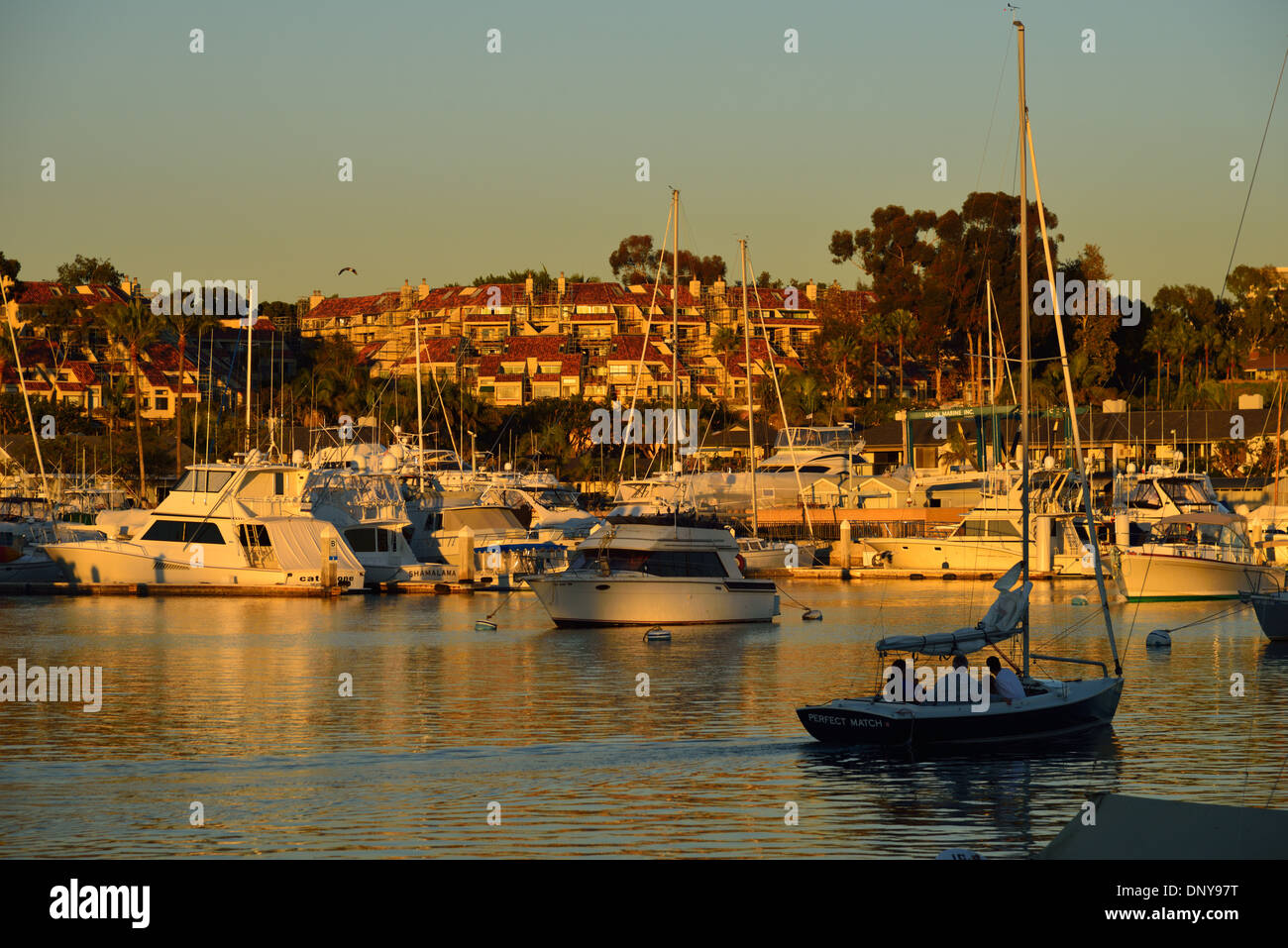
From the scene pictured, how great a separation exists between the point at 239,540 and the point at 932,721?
129ft


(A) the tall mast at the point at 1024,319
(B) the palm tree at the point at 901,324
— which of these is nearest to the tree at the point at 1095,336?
(B) the palm tree at the point at 901,324

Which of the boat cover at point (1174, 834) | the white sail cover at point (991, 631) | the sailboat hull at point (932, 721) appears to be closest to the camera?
the boat cover at point (1174, 834)

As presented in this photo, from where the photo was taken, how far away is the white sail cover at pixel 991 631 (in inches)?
989

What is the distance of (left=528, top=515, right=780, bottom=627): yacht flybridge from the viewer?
44.1 meters

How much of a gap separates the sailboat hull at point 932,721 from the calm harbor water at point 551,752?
16.9 inches

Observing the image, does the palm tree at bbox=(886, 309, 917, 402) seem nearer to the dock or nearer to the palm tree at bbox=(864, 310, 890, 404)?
the palm tree at bbox=(864, 310, 890, 404)

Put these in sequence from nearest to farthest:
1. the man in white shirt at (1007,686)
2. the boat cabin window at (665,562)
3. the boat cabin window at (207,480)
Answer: the man in white shirt at (1007,686) → the boat cabin window at (665,562) → the boat cabin window at (207,480)

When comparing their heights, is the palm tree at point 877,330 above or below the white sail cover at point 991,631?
above

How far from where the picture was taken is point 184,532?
190 ft

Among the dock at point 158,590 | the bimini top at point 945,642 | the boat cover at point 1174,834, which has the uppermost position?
the bimini top at point 945,642

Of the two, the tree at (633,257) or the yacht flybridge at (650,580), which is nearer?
the yacht flybridge at (650,580)

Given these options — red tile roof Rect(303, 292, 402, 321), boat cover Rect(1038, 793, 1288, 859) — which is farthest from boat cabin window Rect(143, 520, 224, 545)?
red tile roof Rect(303, 292, 402, 321)

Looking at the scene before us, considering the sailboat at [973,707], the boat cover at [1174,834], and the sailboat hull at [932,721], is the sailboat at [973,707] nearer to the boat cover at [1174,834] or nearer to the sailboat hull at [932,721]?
the sailboat hull at [932,721]
